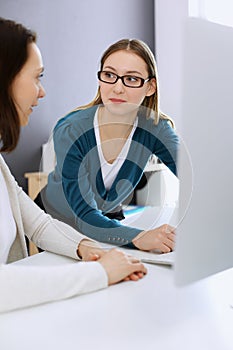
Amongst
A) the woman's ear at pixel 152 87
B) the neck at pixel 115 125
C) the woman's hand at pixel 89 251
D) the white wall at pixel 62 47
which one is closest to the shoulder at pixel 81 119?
the neck at pixel 115 125

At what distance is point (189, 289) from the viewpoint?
0.72 metres

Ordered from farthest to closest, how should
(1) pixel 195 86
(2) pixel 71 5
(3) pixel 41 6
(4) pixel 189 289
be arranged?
(2) pixel 71 5
(3) pixel 41 6
(4) pixel 189 289
(1) pixel 195 86

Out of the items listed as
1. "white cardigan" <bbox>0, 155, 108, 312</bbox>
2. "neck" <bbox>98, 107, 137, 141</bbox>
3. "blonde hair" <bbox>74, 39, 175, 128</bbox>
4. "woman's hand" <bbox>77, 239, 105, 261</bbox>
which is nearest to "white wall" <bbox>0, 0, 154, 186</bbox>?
"blonde hair" <bbox>74, 39, 175, 128</bbox>

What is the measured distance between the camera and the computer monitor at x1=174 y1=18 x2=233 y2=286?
1.63 feet

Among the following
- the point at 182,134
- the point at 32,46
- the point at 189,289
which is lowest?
the point at 189,289

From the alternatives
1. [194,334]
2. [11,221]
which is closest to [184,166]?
[194,334]

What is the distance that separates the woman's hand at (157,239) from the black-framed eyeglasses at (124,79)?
0.38 meters

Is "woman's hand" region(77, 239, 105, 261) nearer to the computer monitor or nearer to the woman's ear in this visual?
the computer monitor

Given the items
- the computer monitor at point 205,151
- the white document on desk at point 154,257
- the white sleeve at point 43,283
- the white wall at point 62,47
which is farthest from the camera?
the white wall at point 62,47

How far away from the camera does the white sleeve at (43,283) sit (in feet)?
2.05

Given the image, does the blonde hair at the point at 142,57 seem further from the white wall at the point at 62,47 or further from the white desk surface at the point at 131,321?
the white wall at the point at 62,47

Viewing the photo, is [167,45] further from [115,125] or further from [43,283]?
[43,283]

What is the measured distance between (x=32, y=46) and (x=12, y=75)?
0.22ft

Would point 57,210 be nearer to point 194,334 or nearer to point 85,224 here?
point 85,224
